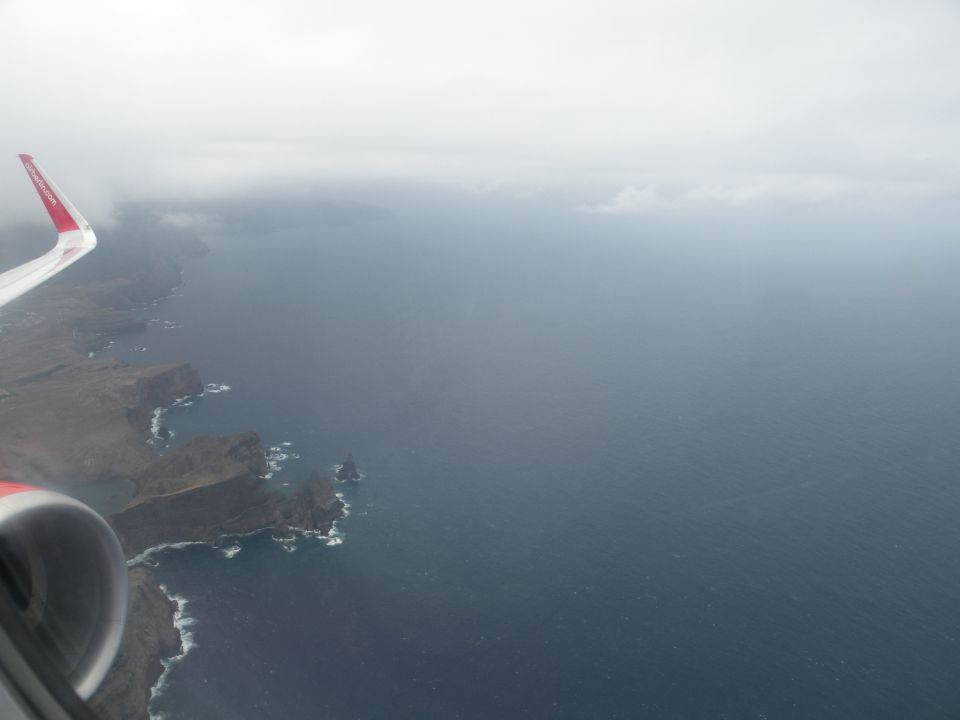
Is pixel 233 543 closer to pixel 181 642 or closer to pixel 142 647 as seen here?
pixel 181 642

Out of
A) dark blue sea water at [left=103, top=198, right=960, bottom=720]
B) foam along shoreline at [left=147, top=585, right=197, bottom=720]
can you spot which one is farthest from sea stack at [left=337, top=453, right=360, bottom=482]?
foam along shoreline at [left=147, top=585, right=197, bottom=720]

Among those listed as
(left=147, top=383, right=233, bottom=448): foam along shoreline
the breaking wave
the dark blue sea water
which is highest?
(left=147, top=383, right=233, bottom=448): foam along shoreline

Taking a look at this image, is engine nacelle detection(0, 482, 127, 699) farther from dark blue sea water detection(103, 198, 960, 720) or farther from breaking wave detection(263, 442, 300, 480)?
breaking wave detection(263, 442, 300, 480)

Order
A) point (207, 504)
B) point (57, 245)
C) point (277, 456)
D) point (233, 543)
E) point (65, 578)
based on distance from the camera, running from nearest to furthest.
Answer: point (65, 578)
point (57, 245)
point (233, 543)
point (207, 504)
point (277, 456)

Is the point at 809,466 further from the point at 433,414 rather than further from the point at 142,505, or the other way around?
the point at 142,505

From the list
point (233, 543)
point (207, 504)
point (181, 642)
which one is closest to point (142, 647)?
point (181, 642)

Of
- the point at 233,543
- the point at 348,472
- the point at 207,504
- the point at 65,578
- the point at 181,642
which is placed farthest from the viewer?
the point at 348,472

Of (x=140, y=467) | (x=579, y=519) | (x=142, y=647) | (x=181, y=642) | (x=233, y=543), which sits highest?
(x=142, y=647)
